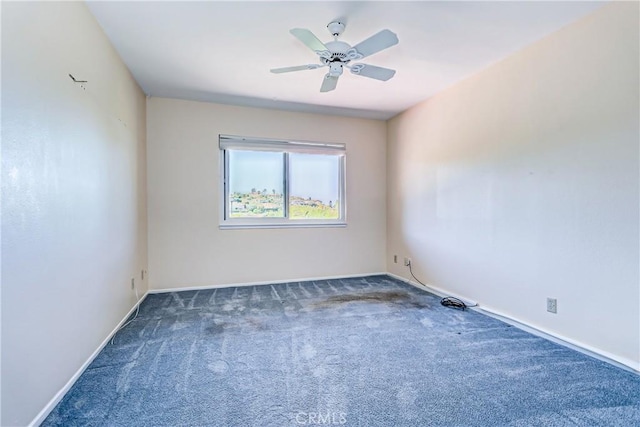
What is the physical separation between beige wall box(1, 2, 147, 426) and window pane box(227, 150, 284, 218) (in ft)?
5.09

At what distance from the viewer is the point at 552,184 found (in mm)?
2336

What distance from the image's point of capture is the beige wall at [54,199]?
1273 millimetres

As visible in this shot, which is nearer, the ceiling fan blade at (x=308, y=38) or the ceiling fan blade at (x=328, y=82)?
the ceiling fan blade at (x=308, y=38)

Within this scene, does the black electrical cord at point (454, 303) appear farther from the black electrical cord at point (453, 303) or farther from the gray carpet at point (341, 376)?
the gray carpet at point (341, 376)

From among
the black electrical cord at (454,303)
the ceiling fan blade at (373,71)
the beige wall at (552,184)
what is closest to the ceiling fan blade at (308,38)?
the ceiling fan blade at (373,71)

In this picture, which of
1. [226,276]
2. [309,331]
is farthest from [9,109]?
Result: [226,276]

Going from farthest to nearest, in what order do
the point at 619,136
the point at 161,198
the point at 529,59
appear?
the point at 161,198
the point at 529,59
the point at 619,136

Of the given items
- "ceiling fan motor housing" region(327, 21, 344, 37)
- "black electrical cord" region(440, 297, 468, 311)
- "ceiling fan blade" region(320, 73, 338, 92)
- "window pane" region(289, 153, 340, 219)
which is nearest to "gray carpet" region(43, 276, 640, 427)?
"black electrical cord" region(440, 297, 468, 311)

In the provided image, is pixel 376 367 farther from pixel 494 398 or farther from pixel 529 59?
pixel 529 59

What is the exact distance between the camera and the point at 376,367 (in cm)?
194

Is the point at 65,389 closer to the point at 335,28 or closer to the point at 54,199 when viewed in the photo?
the point at 54,199

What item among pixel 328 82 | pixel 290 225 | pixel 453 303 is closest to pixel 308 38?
pixel 328 82

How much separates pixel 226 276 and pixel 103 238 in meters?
1.83

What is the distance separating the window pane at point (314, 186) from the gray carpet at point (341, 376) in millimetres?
1752
